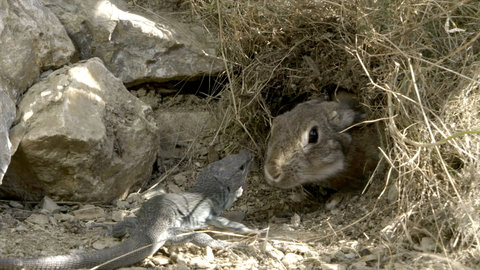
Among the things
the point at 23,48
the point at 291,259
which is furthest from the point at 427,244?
the point at 23,48

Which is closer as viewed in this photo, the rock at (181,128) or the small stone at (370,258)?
the small stone at (370,258)

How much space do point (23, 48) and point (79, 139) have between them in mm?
1006

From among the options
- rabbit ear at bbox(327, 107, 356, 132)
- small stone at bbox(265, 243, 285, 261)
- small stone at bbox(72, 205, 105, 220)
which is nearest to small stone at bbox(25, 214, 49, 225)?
small stone at bbox(72, 205, 105, 220)

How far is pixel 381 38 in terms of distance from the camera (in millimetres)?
5738

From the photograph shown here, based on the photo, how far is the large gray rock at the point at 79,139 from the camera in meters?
5.44

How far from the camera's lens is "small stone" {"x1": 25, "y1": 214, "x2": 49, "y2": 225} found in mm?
5237

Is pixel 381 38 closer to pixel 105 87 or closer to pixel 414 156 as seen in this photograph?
pixel 414 156

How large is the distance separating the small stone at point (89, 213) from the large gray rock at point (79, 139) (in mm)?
152

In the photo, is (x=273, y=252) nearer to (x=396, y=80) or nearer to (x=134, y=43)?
(x=396, y=80)

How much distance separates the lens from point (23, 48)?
18.9ft

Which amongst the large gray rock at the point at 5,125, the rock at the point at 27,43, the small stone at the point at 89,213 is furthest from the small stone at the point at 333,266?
the rock at the point at 27,43

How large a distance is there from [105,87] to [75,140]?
82cm

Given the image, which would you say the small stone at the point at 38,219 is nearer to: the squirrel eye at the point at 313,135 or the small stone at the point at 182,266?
the small stone at the point at 182,266

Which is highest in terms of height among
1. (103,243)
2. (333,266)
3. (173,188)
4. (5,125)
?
(5,125)
